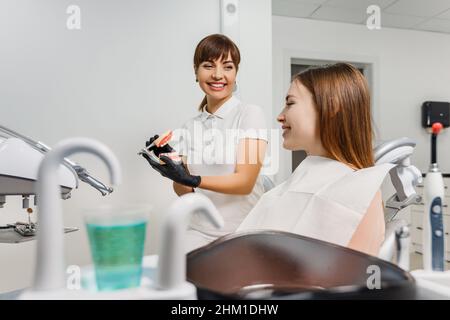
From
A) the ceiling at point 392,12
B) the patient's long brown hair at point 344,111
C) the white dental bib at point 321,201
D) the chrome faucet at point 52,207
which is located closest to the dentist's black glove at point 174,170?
the white dental bib at point 321,201

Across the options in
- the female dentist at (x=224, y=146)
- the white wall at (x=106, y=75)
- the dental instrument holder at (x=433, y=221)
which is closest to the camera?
the dental instrument holder at (x=433, y=221)

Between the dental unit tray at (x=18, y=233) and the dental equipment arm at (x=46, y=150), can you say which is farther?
the dental unit tray at (x=18, y=233)

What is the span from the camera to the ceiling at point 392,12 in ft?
5.94

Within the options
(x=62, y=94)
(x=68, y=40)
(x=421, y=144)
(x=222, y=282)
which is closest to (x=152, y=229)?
(x=222, y=282)

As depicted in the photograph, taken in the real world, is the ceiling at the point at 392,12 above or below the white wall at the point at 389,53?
above

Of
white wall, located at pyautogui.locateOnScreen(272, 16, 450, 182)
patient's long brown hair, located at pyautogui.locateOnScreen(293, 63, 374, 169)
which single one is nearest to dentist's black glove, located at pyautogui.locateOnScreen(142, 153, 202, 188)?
patient's long brown hair, located at pyautogui.locateOnScreen(293, 63, 374, 169)

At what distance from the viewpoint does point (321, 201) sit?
0.81 m

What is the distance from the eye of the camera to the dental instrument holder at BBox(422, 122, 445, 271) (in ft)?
1.78

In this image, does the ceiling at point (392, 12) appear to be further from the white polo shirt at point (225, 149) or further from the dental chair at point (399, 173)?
the dental chair at point (399, 173)

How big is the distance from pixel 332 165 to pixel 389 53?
1.32 meters

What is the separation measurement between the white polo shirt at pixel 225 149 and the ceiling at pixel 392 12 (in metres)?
0.95

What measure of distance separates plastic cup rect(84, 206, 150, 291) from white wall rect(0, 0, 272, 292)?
27.9 inches
